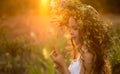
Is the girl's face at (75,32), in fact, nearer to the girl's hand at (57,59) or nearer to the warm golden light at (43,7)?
the girl's hand at (57,59)

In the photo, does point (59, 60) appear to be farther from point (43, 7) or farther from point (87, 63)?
point (43, 7)

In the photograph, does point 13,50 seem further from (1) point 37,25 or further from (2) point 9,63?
(1) point 37,25

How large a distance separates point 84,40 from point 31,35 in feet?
25.3

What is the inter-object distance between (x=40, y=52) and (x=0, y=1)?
20.4 ft

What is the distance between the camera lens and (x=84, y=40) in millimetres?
4086

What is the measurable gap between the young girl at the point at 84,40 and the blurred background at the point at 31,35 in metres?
0.99

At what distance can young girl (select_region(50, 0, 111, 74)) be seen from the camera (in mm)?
4035

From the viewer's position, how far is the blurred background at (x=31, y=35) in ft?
24.5

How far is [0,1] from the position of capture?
1438 centimetres

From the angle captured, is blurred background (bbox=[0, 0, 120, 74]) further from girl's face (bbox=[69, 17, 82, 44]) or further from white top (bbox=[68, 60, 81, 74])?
girl's face (bbox=[69, 17, 82, 44])

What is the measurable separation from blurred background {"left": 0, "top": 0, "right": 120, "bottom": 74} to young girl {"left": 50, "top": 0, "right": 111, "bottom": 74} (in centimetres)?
99

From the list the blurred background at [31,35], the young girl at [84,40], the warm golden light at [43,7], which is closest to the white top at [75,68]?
the young girl at [84,40]

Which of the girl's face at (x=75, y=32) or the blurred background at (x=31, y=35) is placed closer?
the girl's face at (x=75, y=32)

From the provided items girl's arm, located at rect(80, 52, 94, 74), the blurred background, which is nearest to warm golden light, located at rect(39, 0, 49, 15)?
the blurred background
